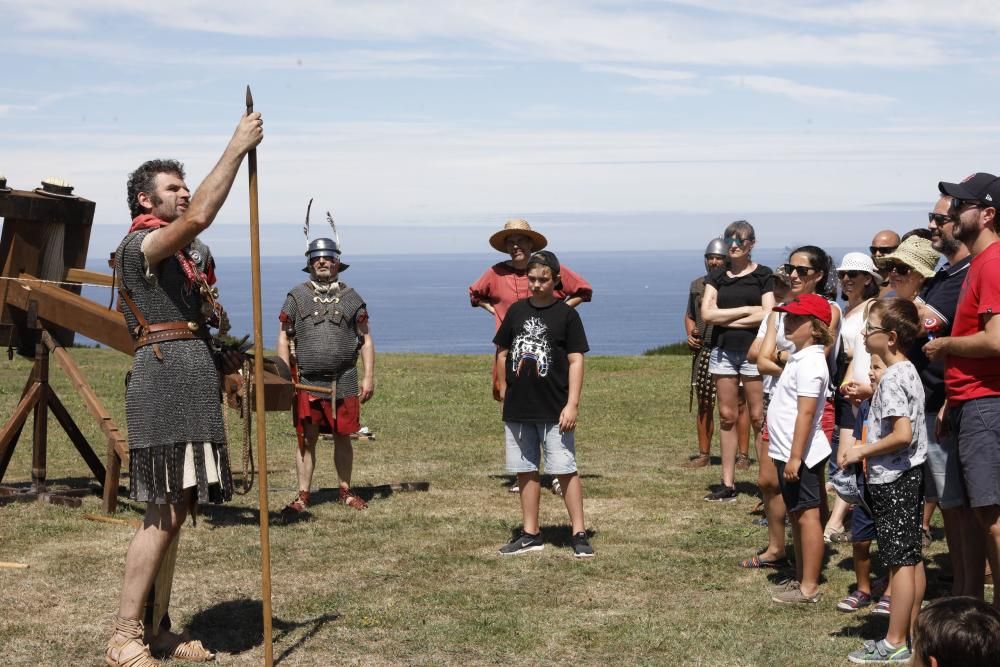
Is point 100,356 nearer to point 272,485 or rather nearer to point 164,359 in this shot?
point 272,485

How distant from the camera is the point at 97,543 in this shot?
8258 millimetres

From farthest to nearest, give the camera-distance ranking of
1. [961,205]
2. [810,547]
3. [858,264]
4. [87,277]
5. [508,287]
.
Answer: [508,287] → [87,277] → [858,264] → [810,547] → [961,205]

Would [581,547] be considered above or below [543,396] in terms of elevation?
below

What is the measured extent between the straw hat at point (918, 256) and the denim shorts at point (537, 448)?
2457 mm

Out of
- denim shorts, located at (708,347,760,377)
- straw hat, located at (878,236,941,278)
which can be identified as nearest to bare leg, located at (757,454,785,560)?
straw hat, located at (878,236,941,278)

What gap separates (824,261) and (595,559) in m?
2.48

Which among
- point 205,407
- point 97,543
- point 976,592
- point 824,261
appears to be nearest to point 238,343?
point 205,407

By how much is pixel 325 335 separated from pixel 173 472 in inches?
157

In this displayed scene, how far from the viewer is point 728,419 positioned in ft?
32.5

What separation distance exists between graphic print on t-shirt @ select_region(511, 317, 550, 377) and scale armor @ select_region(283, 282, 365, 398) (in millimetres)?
1944

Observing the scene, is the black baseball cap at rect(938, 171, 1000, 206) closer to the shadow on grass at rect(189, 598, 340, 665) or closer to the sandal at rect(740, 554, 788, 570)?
the sandal at rect(740, 554, 788, 570)

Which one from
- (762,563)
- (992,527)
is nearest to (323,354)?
(762,563)

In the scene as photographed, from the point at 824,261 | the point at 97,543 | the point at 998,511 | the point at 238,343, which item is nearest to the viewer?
the point at 998,511

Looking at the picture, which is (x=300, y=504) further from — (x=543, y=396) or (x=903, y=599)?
(x=903, y=599)
